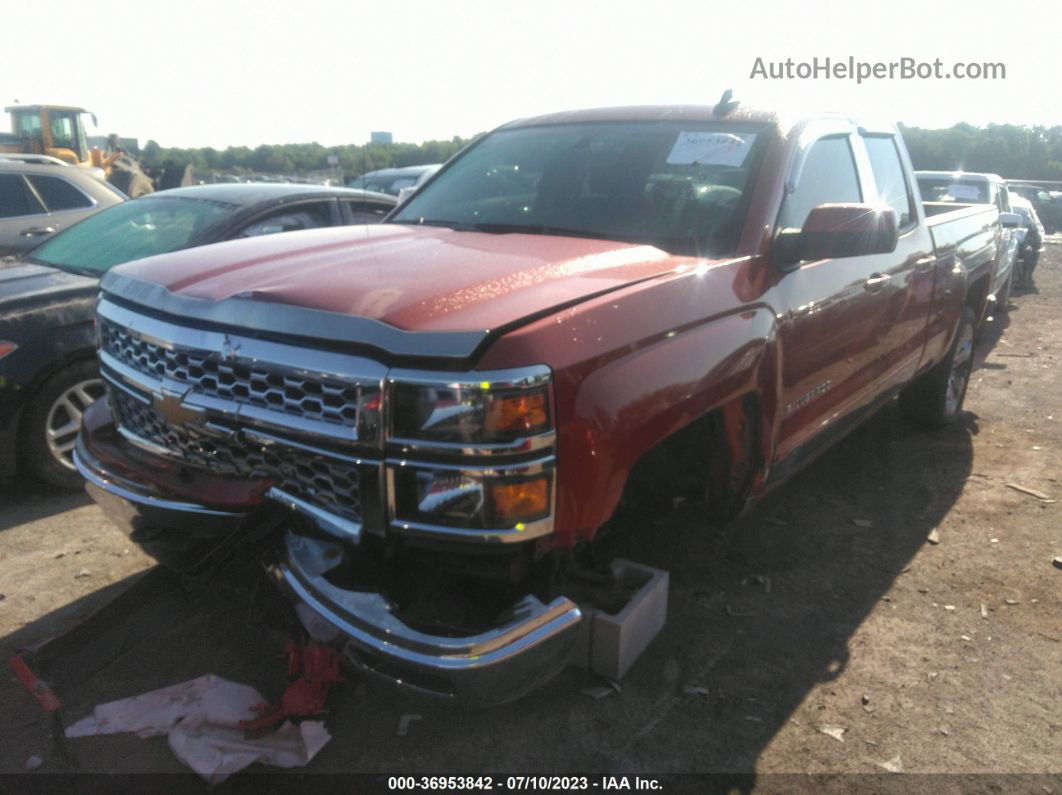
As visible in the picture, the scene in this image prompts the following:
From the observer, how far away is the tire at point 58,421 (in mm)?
4254

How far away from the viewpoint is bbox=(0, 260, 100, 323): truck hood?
426 cm

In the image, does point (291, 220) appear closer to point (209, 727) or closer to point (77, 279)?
point (77, 279)

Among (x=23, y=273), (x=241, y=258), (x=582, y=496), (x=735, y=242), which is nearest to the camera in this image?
(x=582, y=496)

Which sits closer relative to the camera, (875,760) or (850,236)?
(875,760)

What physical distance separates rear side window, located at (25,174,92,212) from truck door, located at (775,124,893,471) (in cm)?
678

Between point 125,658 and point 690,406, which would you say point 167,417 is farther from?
point 690,406

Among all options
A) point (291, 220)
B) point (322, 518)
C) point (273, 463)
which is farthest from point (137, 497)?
point (291, 220)

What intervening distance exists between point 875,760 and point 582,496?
1.36 m

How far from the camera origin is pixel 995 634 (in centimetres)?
341

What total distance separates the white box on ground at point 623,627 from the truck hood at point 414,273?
1.08 metres

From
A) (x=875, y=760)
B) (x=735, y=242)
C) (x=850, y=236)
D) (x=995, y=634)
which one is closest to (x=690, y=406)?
(x=735, y=242)

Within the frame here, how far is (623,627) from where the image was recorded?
9.23ft

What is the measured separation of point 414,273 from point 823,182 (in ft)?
6.56

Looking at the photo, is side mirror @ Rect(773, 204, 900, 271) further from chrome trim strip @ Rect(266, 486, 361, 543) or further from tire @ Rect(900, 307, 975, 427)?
tire @ Rect(900, 307, 975, 427)
